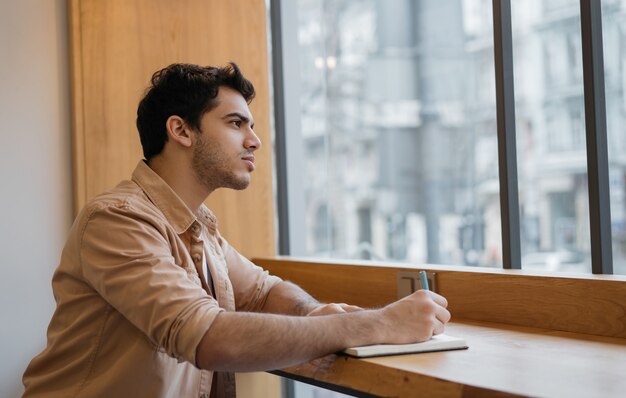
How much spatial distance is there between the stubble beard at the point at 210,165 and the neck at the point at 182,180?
0.05 ft

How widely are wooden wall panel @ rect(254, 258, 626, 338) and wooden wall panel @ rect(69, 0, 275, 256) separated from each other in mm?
568

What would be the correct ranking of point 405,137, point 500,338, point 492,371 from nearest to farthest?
point 492,371
point 500,338
point 405,137

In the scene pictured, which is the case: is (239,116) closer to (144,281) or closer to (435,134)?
(144,281)

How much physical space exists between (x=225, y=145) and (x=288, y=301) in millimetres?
436

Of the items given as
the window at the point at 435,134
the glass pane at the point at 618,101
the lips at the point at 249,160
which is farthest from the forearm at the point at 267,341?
the glass pane at the point at 618,101

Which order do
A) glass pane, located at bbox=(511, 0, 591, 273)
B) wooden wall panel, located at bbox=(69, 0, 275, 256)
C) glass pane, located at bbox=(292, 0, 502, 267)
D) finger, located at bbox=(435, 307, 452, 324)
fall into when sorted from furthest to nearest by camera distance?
glass pane, located at bbox=(292, 0, 502, 267)
glass pane, located at bbox=(511, 0, 591, 273)
wooden wall panel, located at bbox=(69, 0, 275, 256)
finger, located at bbox=(435, 307, 452, 324)

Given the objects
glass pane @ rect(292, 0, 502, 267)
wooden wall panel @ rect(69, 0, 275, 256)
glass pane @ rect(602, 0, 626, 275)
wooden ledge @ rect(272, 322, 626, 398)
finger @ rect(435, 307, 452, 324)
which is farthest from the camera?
glass pane @ rect(292, 0, 502, 267)

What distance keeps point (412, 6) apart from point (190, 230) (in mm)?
12099

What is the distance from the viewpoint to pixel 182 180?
1.62 meters

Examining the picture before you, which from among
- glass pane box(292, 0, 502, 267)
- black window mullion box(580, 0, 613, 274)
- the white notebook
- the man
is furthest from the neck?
glass pane box(292, 0, 502, 267)

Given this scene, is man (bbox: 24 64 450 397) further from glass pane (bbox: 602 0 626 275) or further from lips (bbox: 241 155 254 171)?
glass pane (bbox: 602 0 626 275)

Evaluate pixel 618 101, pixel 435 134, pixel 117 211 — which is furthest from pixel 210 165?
pixel 435 134

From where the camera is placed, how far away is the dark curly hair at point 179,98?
1652mm

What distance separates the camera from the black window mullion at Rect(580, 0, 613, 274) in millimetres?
1694
